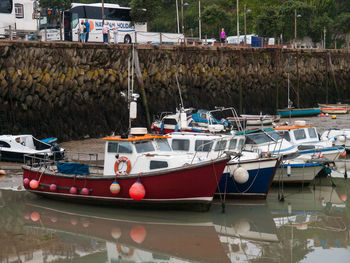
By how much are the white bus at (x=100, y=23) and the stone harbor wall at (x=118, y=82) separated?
2.75 metres

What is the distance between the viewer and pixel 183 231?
1420 centimetres

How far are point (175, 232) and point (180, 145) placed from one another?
3771mm

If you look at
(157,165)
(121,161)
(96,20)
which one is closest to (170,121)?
(96,20)

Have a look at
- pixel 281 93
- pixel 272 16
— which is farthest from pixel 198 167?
pixel 272 16

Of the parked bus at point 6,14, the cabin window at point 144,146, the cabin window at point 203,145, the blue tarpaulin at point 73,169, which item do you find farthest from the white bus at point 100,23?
the cabin window at point 144,146

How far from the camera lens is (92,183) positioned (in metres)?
15.9

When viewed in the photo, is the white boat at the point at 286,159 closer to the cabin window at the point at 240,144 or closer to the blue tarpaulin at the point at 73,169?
the cabin window at the point at 240,144

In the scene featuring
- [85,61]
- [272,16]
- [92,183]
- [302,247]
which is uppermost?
[272,16]

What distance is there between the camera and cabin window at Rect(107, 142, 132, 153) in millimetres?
15711

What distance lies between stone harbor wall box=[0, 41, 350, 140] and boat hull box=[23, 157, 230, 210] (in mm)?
8931

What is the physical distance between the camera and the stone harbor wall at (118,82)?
24469 millimetres

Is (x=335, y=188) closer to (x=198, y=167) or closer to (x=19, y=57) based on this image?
(x=198, y=167)

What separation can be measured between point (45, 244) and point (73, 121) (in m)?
13.2

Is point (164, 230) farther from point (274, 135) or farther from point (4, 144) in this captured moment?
point (4, 144)
